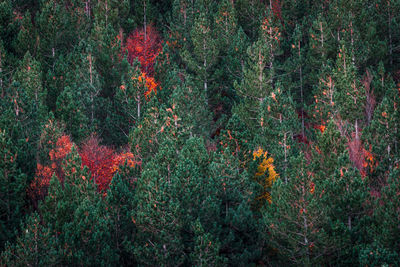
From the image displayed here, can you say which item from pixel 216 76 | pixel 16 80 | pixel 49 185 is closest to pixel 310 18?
pixel 216 76

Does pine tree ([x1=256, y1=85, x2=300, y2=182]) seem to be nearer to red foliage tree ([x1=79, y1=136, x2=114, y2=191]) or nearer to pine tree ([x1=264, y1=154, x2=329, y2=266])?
pine tree ([x1=264, y1=154, x2=329, y2=266])

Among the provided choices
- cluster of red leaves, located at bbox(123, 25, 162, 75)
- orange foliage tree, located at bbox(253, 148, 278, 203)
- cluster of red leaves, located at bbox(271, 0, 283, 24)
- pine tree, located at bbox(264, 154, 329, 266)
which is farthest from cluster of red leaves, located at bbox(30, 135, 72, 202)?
cluster of red leaves, located at bbox(271, 0, 283, 24)

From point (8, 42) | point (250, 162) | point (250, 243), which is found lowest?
point (250, 243)

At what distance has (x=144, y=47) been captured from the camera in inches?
1907

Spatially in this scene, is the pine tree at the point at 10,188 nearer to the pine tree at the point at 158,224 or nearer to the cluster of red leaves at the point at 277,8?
the pine tree at the point at 158,224

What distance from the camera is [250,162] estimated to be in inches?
1222

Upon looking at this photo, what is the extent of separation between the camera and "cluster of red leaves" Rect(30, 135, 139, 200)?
31.1 m

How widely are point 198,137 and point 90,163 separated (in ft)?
23.7

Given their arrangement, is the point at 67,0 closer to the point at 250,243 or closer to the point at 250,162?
the point at 250,162

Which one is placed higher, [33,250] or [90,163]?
[90,163]

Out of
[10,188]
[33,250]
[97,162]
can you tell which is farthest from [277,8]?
[33,250]

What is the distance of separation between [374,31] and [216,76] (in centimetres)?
1241

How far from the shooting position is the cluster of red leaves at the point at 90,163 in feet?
102

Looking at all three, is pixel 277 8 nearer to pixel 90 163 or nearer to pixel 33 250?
pixel 90 163
